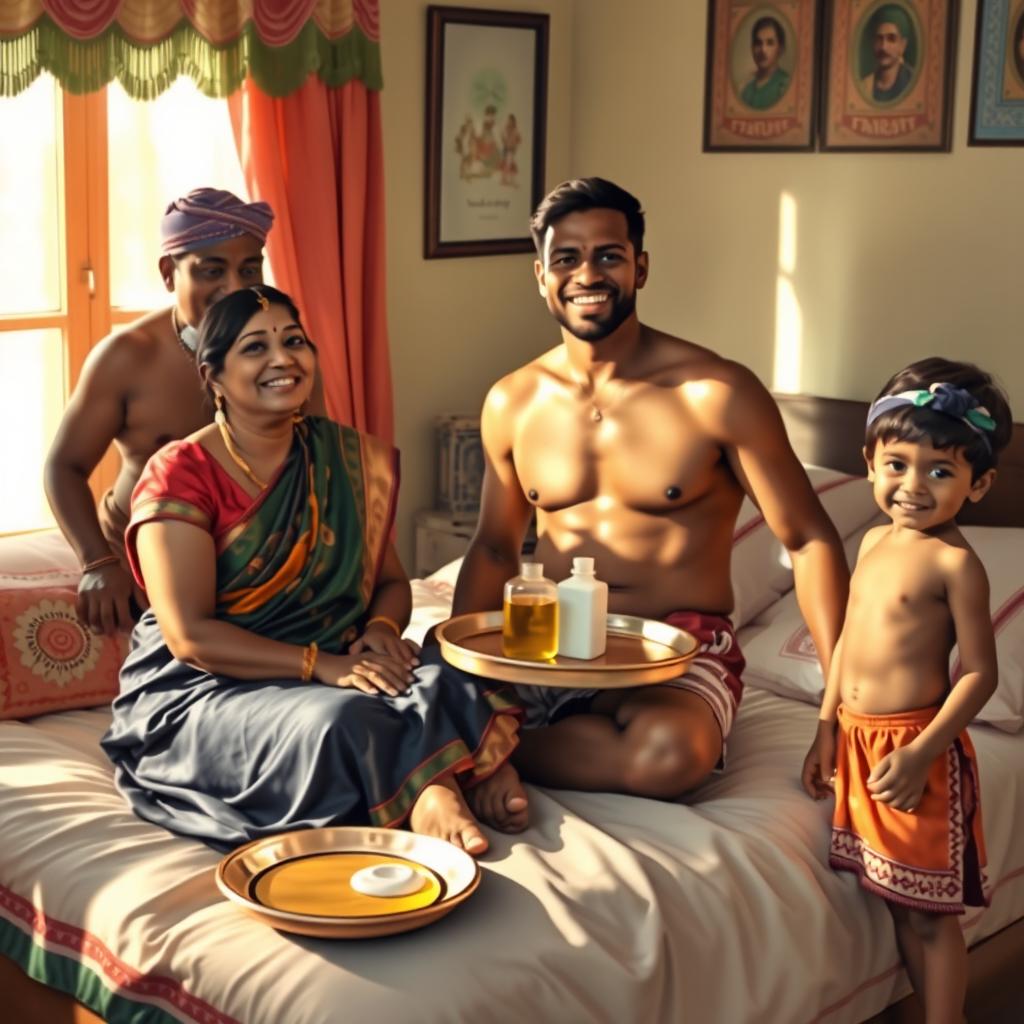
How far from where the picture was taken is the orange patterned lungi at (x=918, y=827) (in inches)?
107

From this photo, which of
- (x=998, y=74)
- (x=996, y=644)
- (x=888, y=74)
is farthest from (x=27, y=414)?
(x=998, y=74)

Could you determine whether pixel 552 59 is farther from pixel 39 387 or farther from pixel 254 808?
pixel 254 808

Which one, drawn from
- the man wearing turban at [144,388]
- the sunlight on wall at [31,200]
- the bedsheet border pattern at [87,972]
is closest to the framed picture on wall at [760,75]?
the man wearing turban at [144,388]

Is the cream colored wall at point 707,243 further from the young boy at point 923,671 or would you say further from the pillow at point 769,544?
the young boy at point 923,671

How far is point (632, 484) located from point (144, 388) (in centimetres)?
110

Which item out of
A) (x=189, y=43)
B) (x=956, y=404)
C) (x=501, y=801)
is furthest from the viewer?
(x=189, y=43)

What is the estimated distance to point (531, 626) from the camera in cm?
292

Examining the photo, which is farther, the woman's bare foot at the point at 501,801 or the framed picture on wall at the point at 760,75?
the framed picture on wall at the point at 760,75

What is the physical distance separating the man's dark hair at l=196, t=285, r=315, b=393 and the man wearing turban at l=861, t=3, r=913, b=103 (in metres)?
2.13

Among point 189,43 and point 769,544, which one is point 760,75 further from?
point 189,43

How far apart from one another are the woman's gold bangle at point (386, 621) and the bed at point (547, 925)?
42 cm

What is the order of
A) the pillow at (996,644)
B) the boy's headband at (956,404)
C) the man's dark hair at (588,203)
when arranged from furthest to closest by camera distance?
the pillow at (996,644), the man's dark hair at (588,203), the boy's headband at (956,404)

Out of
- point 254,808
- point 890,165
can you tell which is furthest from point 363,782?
point 890,165

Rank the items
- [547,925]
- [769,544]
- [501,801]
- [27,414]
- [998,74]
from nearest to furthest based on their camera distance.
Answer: [547,925]
[501,801]
[769,544]
[998,74]
[27,414]
